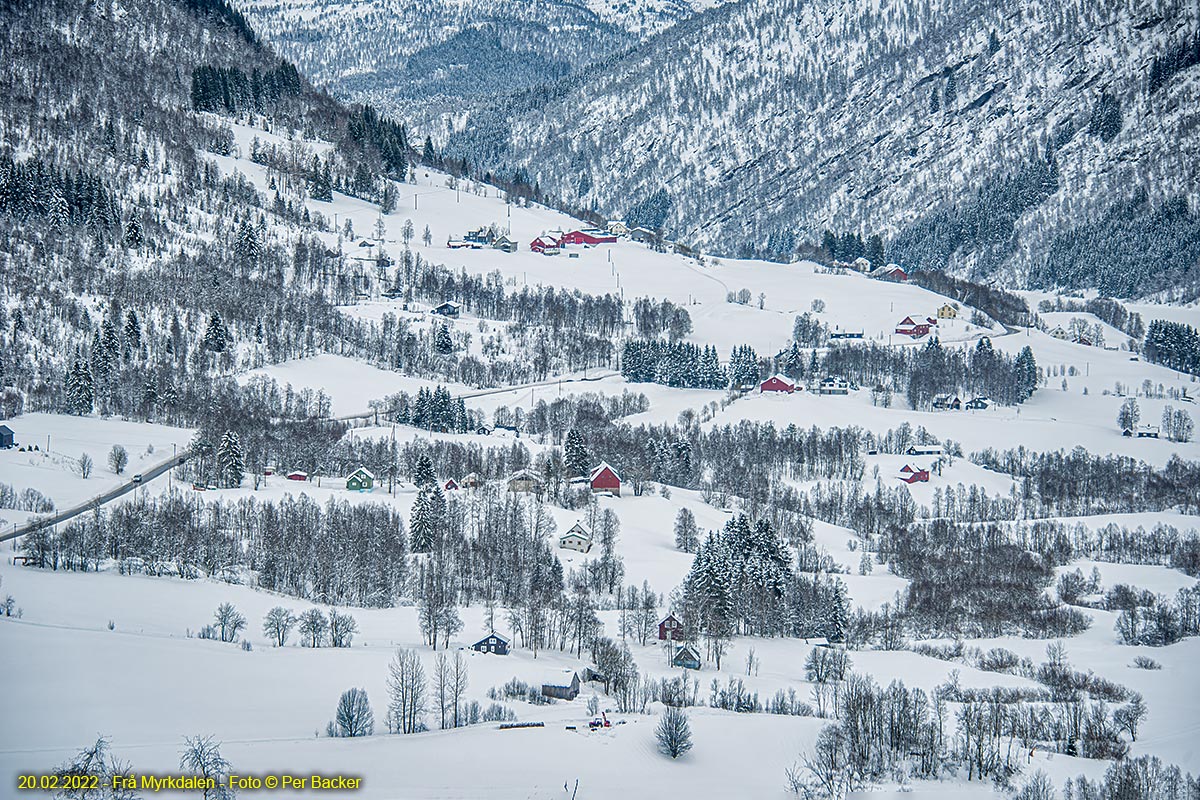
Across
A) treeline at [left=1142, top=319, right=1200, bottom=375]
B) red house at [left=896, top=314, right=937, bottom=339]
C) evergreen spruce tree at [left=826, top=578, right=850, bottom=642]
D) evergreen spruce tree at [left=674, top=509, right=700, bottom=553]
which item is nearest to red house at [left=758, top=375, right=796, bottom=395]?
red house at [left=896, top=314, right=937, bottom=339]

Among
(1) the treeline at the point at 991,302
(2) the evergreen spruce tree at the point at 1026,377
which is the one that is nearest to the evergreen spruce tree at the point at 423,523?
(2) the evergreen spruce tree at the point at 1026,377

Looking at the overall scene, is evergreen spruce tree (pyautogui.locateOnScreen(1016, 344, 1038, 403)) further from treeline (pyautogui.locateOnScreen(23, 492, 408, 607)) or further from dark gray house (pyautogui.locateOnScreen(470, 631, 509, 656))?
dark gray house (pyautogui.locateOnScreen(470, 631, 509, 656))

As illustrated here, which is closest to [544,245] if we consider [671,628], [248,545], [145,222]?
[145,222]

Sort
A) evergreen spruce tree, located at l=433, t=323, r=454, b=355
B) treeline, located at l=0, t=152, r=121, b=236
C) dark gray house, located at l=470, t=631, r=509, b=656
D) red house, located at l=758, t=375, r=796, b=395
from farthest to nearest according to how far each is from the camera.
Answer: evergreen spruce tree, located at l=433, t=323, r=454, b=355, red house, located at l=758, t=375, r=796, b=395, treeline, located at l=0, t=152, r=121, b=236, dark gray house, located at l=470, t=631, r=509, b=656

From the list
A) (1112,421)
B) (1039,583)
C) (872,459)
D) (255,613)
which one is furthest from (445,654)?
(1112,421)

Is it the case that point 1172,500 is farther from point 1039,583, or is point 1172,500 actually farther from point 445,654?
point 445,654

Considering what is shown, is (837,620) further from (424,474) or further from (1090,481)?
(1090,481)
